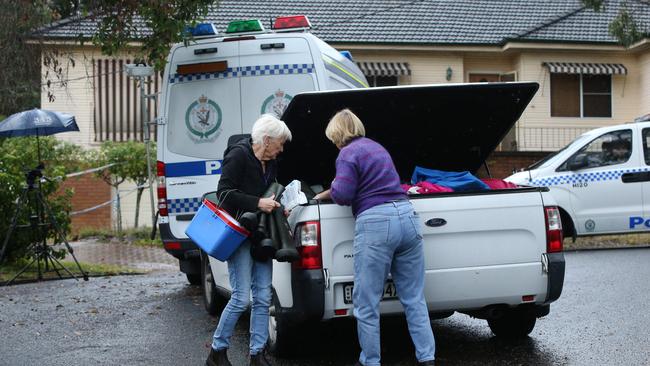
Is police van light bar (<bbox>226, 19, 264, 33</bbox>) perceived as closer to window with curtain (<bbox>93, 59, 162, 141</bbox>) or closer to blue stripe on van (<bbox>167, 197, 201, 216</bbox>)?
blue stripe on van (<bbox>167, 197, 201, 216</bbox>)

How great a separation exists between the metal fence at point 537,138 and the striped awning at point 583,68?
1567 millimetres

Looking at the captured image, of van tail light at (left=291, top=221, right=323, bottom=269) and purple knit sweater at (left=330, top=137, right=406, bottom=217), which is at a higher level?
purple knit sweater at (left=330, top=137, right=406, bottom=217)

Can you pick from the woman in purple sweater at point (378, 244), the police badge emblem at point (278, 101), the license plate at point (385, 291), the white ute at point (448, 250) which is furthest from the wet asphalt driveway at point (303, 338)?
the police badge emblem at point (278, 101)

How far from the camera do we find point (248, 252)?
619cm

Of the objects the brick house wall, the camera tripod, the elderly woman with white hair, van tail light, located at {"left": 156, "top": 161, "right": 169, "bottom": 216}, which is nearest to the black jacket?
the elderly woman with white hair

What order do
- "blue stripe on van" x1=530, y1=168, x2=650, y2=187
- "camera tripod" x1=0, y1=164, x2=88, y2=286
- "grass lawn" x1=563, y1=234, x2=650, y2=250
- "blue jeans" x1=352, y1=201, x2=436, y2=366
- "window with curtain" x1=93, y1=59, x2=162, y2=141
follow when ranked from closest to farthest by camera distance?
1. "blue jeans" x1=352, y1=201, x2=436, y2=366
2. "camera tripod" x1=0, y1=164, x2=88, y2=286
3. "blue stripe on van" x1=530, y1=168, x2=650, y2=187
4. "grass lawn" x1=563, y1=234, x2=650, y2=250
5. "window with curtain" x1=93, y1=59, x2=162, y2=141

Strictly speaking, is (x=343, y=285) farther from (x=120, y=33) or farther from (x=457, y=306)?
(x=120, y=33)

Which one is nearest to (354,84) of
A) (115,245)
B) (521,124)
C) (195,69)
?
(195,69)

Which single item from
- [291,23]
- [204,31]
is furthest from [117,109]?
[291,23]

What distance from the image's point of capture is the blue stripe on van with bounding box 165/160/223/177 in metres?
9.68

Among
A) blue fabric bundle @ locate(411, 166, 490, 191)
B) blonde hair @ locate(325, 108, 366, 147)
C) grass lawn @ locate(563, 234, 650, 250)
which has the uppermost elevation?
blonde hair @ locate(325, 108, 366, 147)

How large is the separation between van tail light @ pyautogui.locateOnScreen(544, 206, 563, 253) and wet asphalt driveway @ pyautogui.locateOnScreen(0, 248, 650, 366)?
82 cm

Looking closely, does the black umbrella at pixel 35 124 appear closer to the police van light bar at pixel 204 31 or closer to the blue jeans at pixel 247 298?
the police van light bar at pixel 204 31

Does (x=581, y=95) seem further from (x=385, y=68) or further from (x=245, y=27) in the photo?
(x=245, y=27)
